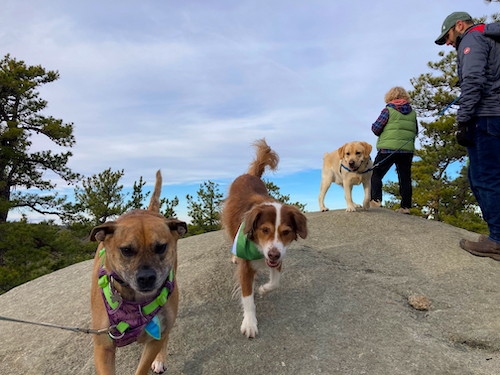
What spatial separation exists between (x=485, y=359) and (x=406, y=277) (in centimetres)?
187

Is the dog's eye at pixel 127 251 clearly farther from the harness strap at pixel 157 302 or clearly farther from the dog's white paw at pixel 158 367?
the dog's white paw at pixel 158 367

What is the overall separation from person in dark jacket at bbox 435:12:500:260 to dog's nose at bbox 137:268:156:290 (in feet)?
18.6

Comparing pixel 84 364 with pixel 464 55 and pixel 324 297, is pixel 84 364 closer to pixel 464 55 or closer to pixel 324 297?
pixel 324 297

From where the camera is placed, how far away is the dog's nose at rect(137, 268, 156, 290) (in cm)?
265

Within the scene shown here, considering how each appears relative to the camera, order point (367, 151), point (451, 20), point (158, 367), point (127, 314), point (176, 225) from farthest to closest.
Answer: point (367, 151), point (451, 20), point (158, 367), point (176, 225), point (127, 314)

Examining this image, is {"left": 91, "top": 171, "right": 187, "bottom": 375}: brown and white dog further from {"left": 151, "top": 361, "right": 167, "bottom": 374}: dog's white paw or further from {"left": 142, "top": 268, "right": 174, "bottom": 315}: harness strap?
{"left": 151, "top": 361, "right": 167, "bottom": 374}: dog's white paw

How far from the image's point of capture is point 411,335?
408 cm

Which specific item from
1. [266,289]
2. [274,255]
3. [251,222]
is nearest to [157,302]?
[274,255]

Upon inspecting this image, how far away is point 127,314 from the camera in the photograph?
2822 mm

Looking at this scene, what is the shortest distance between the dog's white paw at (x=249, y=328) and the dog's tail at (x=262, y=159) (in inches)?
134

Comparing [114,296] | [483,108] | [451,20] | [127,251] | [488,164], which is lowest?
[114,296]

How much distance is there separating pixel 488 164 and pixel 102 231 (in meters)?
6.10

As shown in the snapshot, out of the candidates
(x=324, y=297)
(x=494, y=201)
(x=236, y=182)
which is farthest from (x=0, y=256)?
(x=494, y=201)

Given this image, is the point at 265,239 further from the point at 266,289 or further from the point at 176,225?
the point at 176,225
